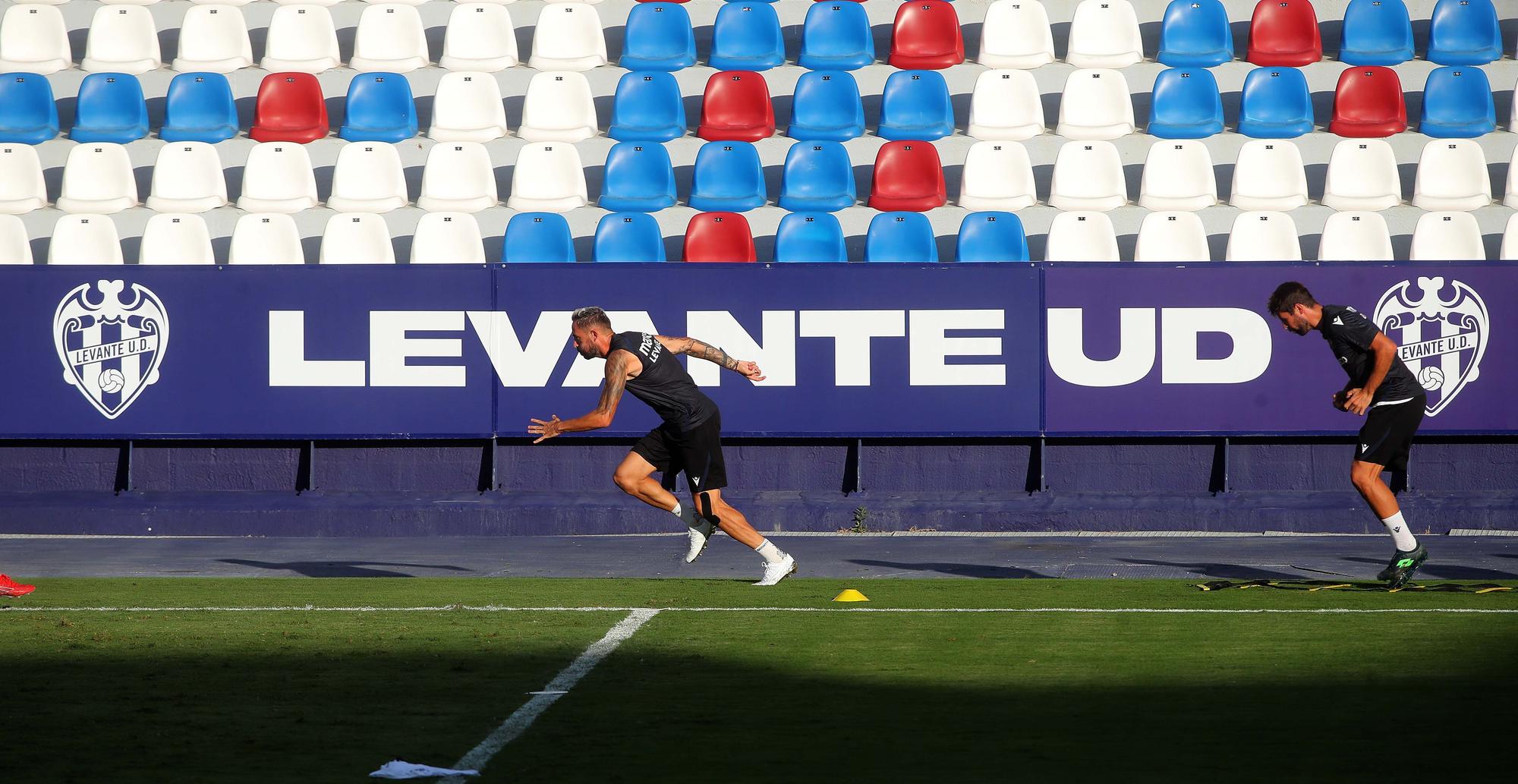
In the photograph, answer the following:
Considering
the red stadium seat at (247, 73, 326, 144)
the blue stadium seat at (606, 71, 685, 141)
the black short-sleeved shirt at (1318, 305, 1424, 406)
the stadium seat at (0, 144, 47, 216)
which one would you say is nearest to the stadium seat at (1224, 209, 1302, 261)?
the blue stadium seat at (606, 71, 685, 141)

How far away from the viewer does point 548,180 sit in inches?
654

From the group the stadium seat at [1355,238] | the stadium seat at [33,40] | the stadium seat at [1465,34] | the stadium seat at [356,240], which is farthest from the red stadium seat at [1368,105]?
the stadium seat at [33,40]

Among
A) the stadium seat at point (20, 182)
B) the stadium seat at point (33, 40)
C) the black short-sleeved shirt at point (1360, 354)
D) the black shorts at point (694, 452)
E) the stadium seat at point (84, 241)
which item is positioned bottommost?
the black shorts at point (694, 452)

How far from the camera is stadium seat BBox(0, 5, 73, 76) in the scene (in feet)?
58.4

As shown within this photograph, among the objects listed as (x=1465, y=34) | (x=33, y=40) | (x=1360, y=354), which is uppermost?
(x=1465, y=34)

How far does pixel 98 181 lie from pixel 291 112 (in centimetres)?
206

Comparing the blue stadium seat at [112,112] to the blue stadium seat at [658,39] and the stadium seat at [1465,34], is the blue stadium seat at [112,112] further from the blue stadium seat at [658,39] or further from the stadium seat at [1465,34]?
the stadium seat at [1465,34]

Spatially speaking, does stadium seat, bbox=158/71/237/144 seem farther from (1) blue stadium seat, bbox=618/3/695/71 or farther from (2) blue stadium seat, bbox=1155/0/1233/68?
(2) blue stadium seat, bbox=1155/0/1233/68

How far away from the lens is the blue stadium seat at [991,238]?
52.2ft

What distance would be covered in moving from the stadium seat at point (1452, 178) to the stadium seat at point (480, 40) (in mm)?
9556

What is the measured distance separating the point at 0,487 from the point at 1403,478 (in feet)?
40.8

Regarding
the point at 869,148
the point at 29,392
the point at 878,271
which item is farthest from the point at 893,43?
the point at 29,392

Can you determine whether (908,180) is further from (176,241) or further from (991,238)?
(176,241)

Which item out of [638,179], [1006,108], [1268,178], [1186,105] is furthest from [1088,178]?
[638,179]
